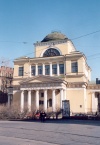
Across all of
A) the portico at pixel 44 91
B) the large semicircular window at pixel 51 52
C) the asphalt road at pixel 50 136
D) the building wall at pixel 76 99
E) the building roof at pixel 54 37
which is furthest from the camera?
the building roof at pixel 54 37

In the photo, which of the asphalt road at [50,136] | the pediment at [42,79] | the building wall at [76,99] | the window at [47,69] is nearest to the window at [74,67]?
the building wall at [76,99]

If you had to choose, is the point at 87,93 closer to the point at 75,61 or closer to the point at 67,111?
the point at 75,61

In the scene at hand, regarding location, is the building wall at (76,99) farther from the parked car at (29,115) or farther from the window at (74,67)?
the parked car at (29,115)

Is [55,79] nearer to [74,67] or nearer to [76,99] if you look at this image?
[74,67]

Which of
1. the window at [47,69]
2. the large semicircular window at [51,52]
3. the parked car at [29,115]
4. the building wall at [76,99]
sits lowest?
the parked car at [29,115]

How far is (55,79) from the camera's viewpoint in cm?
→ 4216

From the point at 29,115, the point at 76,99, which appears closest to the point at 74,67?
Result: the point at 76,99

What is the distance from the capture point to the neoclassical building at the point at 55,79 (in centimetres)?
4303

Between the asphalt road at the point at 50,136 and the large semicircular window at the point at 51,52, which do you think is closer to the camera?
the asphalt road at the point at 50,136

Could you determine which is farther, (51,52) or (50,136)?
(51,52)

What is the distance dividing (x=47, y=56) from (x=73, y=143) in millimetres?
38883

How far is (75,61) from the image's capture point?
152 ft

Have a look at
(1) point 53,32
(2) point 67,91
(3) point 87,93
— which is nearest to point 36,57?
(1) point 53,32

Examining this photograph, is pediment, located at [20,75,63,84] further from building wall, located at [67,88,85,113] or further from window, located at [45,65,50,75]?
building wall, located at [67,88,85,113]
